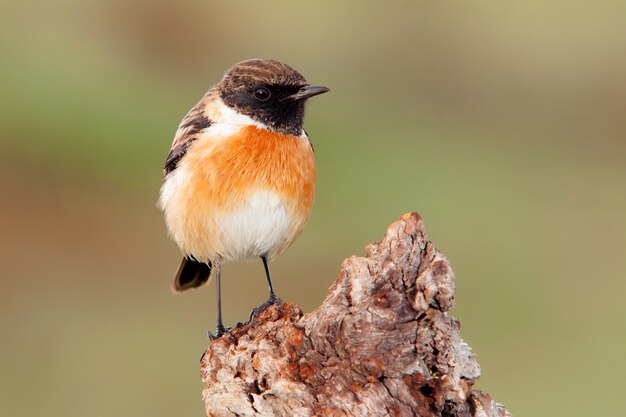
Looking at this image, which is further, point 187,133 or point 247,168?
point 187,133

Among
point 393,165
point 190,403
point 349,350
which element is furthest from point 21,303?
point 349,350

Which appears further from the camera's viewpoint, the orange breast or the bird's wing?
the bird's wing

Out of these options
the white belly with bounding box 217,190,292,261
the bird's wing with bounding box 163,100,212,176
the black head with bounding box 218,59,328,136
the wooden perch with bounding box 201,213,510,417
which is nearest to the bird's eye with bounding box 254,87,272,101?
the black head with bounding box 218,59,328,136

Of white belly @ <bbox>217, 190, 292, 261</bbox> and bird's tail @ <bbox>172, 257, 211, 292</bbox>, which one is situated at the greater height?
white belly @ <bbox>217, 190, 292, 261</bbox>

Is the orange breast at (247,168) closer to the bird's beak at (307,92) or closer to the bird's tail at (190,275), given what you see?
the bird's beak at (307,92)

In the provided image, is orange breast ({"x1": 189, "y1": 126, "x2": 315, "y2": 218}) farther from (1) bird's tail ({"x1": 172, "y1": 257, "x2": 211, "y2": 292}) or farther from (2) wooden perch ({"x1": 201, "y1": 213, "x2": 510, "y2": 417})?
(2) wooden perch ({"x1": 201, "y1": 213, "x2": 510, "y2": 417})

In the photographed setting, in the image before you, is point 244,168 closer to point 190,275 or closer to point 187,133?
point 187,133

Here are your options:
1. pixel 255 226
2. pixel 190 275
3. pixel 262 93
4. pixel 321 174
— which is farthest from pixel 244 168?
pixel 321 174
